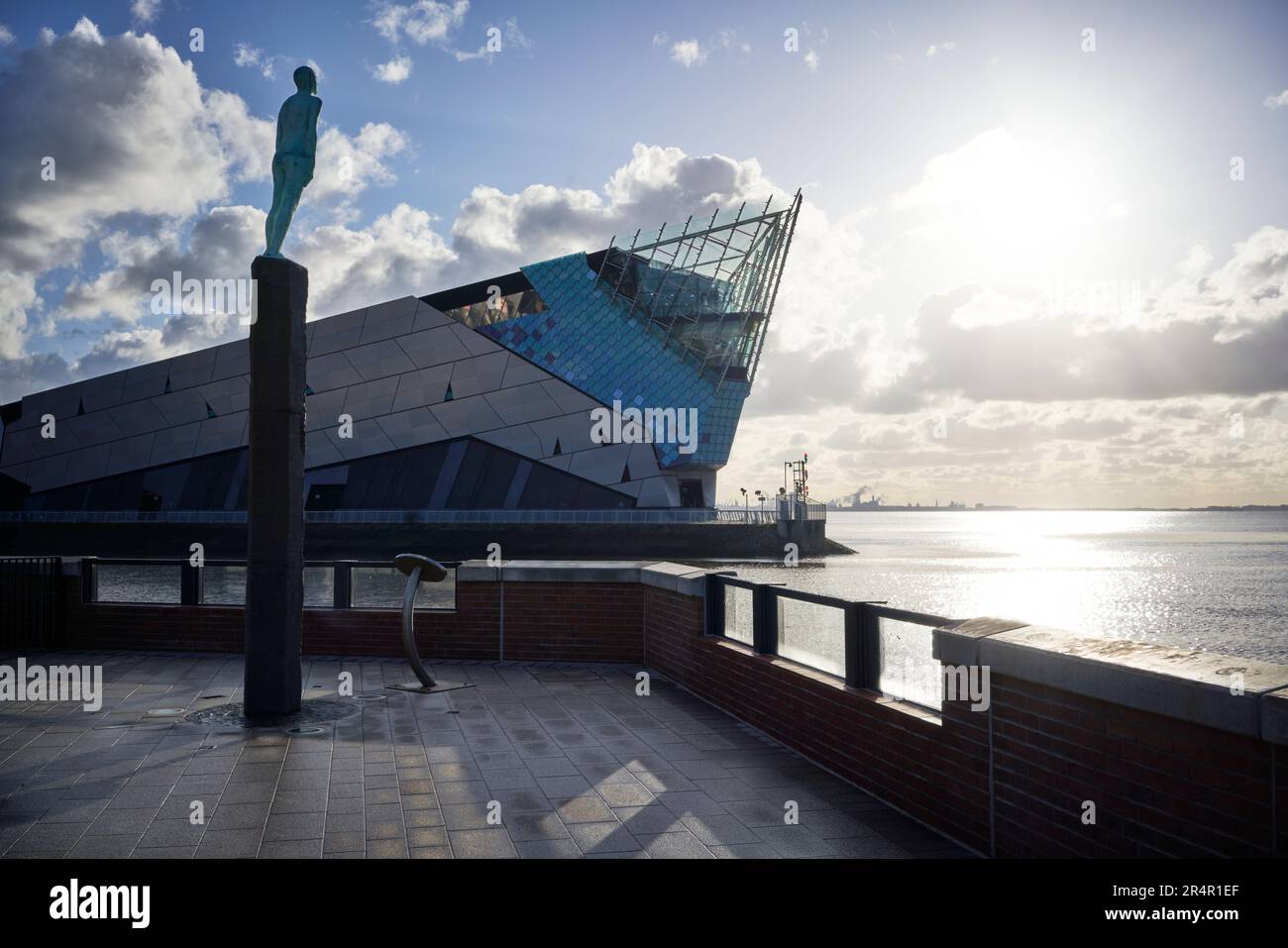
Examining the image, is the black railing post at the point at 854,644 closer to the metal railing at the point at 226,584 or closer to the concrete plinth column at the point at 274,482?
the concrete plinth column at the point at 274,482

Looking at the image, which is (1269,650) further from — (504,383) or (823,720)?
(504,383)

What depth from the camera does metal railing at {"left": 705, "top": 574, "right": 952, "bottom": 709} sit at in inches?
244

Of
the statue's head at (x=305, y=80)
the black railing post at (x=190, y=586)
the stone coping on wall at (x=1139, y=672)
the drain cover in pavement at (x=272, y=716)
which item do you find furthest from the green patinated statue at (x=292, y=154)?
the stone coping on wall at (x=1139, y=672)

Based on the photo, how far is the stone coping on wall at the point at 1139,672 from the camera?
3453mm

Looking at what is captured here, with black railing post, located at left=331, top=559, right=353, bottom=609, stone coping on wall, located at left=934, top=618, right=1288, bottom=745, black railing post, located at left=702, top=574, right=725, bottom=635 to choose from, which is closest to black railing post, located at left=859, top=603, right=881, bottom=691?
stone coping on wall, located at left=934, top=618, right=1288, bottom=745

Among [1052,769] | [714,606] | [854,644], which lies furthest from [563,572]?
[1052,769]

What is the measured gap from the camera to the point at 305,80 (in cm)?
957

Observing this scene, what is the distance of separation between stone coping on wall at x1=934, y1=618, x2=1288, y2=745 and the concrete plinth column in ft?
20.7

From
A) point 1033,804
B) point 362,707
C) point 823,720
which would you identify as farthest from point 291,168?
point 1033,804

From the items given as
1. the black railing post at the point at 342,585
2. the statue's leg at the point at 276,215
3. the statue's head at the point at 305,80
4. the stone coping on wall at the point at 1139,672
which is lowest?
the black railing post at the point at 342,585

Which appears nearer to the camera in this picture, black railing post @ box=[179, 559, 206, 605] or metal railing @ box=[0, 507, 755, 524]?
black railing post @ box=[179, 559, 206, 605]

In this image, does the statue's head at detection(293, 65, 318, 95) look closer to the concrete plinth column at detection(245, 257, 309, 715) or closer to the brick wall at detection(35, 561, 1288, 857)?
the concrete plinth column at detection(245, 257, 309, 715)

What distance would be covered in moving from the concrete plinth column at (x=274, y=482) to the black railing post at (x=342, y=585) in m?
3.41

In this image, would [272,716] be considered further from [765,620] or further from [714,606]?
[765,620]
